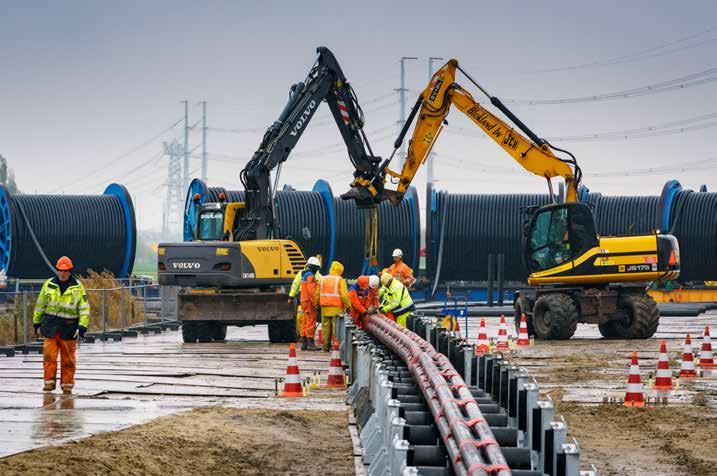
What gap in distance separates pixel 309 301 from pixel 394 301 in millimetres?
3375

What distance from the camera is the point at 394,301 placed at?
21.4 metres

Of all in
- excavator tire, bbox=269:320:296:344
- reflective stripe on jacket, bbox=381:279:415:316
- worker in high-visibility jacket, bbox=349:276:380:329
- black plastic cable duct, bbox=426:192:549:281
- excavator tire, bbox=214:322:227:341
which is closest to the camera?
worker in high-visibility jacket, bbox=349:276:380:329

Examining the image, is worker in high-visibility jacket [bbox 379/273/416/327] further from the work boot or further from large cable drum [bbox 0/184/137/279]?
large cable drum [bbox 0/184/137/279]

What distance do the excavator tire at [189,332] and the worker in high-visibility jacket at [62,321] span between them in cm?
1034

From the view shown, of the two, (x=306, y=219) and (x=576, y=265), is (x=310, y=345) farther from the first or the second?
(x=306, y=219)

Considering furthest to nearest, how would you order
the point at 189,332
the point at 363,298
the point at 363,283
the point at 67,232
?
the point at 67,232
the point at 189,332
the point at 363,283
the point at 363,298

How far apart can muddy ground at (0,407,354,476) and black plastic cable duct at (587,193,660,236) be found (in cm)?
3126

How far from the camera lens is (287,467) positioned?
467 inches

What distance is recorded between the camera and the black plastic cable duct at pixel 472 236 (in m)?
44.8

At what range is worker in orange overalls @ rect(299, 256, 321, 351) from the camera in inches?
960

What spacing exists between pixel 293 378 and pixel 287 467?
5641mm

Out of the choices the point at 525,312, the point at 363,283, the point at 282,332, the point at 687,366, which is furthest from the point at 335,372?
the point at 525,312

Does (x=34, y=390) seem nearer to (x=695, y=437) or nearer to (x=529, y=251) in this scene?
(x=695, y=437)

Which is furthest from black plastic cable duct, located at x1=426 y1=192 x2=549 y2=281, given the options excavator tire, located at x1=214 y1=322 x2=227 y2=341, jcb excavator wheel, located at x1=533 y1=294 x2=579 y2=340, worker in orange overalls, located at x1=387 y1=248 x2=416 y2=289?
worker in orange overalls, located at x1=387 y1=248 x2=416 y2=289
